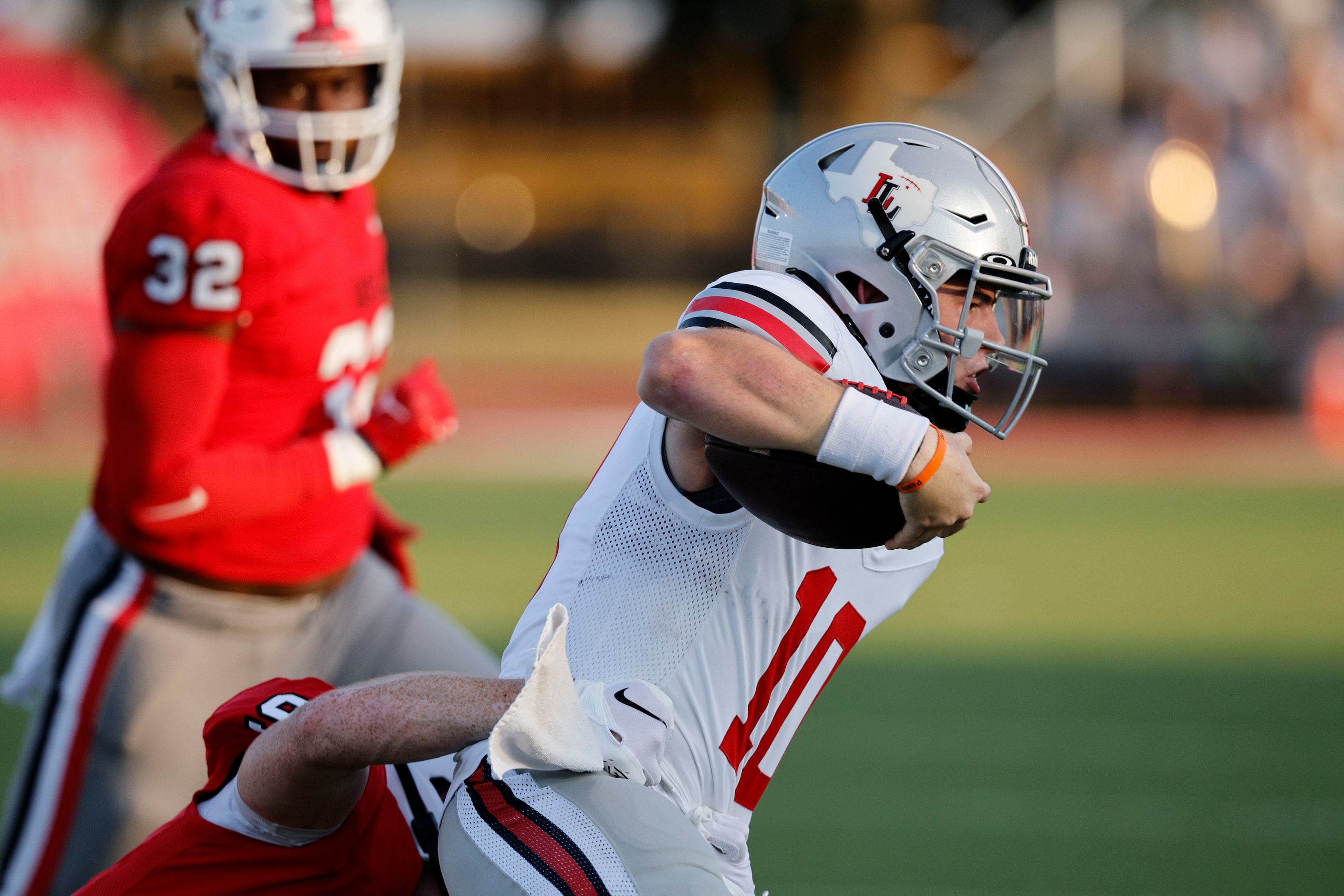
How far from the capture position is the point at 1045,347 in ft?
48.7

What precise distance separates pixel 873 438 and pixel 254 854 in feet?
3.46

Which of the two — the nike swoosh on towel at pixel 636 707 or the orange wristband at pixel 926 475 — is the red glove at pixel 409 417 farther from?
the orange wristband at pixel 926 475

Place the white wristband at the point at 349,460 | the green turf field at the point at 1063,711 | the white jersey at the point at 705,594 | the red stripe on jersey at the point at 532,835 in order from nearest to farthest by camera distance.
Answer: the red stripe on jersey at the point at 532,835 → the white jersey at the point at 705,594 → the white wristband at the point at 349,460 → the green turf field at the point at 1063,711

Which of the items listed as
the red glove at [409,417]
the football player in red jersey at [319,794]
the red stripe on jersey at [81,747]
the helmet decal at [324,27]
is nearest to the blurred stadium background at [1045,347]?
the red glove at [409,417]

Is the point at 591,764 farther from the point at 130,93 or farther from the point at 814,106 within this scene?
the point at 814,106

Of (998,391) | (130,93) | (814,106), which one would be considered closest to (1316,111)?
(998,391)

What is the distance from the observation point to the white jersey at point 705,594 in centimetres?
210

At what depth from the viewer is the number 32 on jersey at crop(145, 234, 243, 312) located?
306 centimetres

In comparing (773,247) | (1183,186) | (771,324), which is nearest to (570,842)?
(771,324)

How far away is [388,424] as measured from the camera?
3398 mm

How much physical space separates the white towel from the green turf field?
236cm

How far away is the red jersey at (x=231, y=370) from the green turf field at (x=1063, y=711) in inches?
69.4

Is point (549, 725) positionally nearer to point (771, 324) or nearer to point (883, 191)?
point (771, 324)

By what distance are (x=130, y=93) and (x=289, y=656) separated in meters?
14.5
